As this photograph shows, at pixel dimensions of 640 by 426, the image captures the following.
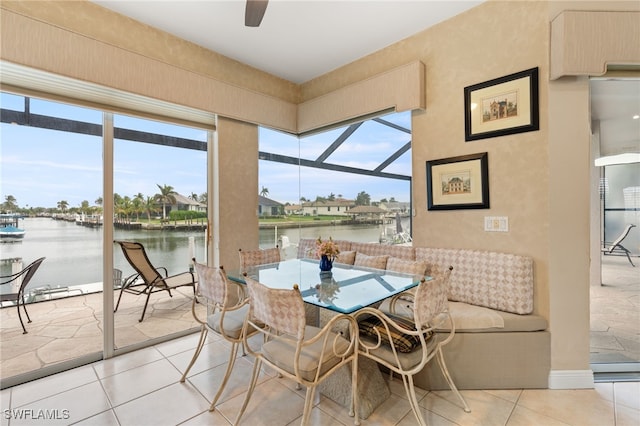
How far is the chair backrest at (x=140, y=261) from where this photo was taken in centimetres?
279

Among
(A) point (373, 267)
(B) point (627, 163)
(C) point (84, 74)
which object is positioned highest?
(C) point (84, 74)

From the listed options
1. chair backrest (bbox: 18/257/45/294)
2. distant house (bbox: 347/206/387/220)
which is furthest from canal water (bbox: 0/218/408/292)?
distant house (bbox: 347/206/387/220)

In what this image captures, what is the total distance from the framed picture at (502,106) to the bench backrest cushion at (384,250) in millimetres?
1192

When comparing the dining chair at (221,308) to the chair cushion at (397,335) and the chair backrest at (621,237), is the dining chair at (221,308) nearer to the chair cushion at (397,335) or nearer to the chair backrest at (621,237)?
the chair cushion at (397,335)

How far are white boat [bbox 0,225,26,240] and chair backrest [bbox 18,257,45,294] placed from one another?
0.24m

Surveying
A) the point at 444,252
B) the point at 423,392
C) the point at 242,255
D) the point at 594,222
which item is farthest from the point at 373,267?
the point at 594,222

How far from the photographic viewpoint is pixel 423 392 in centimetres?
211

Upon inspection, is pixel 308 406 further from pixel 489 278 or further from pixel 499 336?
pixel 489 278

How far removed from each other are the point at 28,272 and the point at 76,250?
0.34 m

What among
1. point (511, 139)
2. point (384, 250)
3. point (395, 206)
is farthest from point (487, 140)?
point (384, 250)

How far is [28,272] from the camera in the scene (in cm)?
233

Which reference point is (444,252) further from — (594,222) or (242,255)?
(242,255)

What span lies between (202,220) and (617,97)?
161 inches

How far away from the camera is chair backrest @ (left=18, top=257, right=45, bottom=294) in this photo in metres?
2.30
